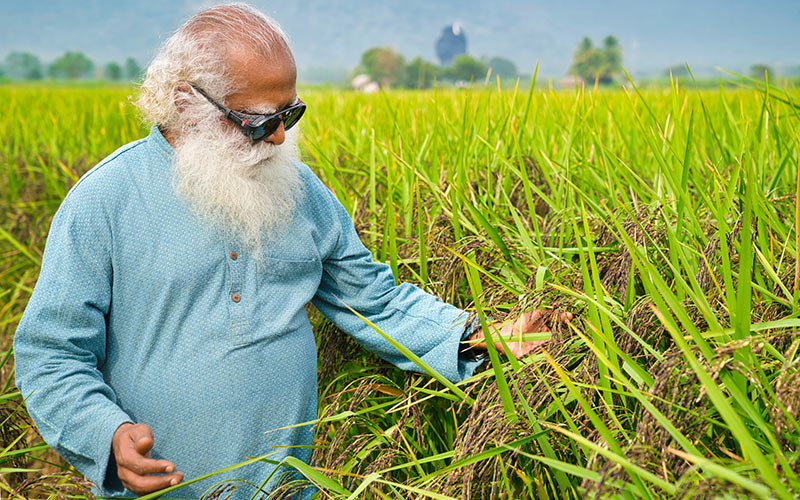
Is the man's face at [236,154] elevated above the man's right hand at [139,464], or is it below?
above

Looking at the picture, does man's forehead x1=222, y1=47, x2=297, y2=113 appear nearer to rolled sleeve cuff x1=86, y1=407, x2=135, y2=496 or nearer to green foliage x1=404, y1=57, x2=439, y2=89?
rolled sleeve cuff x1=86, y1=407, x2=135, y2=496

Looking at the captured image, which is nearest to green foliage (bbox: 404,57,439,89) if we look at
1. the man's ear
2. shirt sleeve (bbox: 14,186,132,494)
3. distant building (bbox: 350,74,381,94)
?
distant building (bbox: 350,74,381,94)

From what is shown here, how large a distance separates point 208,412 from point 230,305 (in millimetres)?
238

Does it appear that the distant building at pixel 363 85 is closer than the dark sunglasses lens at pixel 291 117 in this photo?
No

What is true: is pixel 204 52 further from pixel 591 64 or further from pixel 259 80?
pixel 591 64

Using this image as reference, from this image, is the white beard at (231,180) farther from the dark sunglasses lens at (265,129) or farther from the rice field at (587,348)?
the rice field at (587,348)

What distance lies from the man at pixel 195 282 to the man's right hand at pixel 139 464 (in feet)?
0.26

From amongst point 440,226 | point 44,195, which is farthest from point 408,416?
point 44,195

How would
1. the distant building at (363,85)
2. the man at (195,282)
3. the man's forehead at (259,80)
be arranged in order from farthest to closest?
the distant building at (363,85)
the man's forehead at (259,80)
the man at (195,282)

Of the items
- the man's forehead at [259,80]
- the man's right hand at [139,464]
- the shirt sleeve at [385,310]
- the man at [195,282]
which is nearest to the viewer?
the man's right hand at [139,464]

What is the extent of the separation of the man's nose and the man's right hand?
0.67 meters

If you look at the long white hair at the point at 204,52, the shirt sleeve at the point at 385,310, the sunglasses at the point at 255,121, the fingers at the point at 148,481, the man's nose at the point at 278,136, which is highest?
the long white hair at the point at 204,52

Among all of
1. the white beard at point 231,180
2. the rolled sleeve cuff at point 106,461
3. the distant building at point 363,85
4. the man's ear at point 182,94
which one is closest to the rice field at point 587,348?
the rolled sleeve cuff at point 106,461

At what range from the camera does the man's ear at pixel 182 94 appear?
1.43 m
